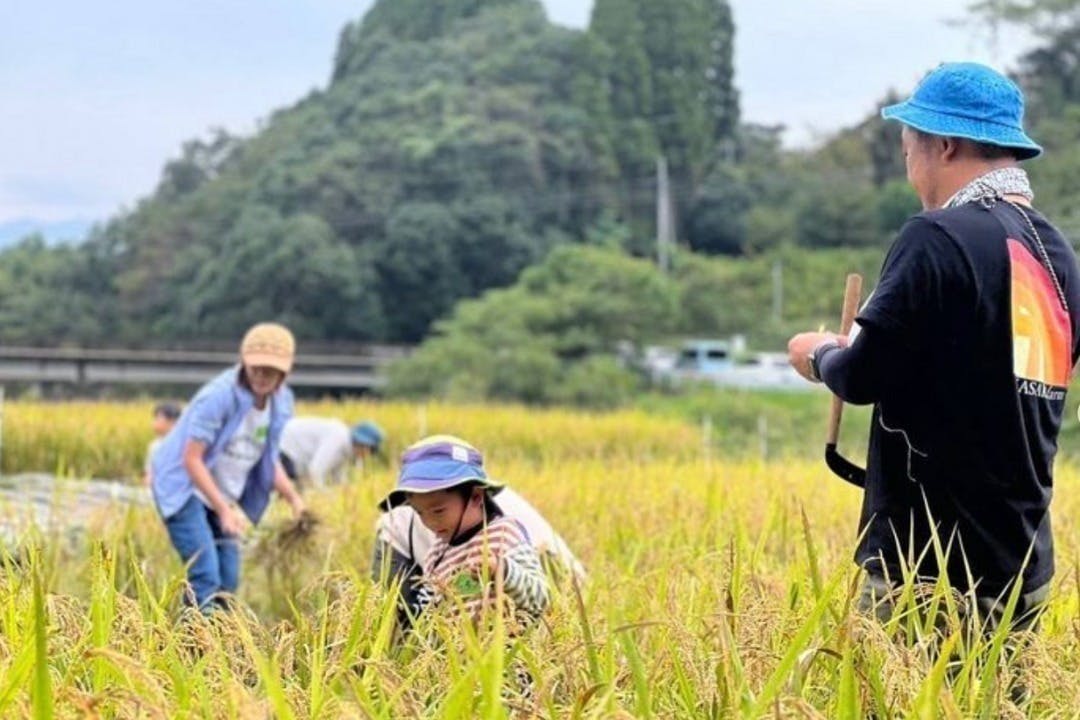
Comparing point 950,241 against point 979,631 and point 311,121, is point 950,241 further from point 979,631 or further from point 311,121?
point 311,121

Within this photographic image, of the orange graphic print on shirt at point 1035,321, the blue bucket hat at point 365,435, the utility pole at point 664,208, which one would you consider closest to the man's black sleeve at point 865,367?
the orange graphic print on shirt at point 1035,321

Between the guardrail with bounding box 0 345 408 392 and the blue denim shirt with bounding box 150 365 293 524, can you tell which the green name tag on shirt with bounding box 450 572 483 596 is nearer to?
the blue denim shirt with bounding box 150 365 293 524

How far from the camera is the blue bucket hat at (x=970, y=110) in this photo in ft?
7.10

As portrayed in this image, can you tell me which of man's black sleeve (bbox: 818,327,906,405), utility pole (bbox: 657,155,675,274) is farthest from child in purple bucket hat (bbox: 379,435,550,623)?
utility pole (bbox: 657,155,675,274)

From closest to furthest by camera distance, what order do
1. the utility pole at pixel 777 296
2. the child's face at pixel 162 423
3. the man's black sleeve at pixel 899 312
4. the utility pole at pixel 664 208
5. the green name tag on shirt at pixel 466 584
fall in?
the man's black sleeve at pixel 899 312 < the green name tag on shirt at pixel 466 584 < the child's face at pixel 162 423 < the utility pole at pixel 777 296 < the utility pole at pixel 664 208

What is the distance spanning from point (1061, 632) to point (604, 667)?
94cm

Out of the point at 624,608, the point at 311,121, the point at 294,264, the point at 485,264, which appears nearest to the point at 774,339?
the point at 485,264

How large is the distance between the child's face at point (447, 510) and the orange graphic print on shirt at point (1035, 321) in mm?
1265

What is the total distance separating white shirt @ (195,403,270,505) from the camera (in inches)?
184

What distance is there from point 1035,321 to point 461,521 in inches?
52.3

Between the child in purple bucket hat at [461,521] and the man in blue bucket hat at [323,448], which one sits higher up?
the child in purple bucket hat at [461,521]

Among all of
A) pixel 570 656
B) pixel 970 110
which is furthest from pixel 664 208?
pixel 570 656

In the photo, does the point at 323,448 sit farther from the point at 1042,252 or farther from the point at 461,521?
the point at 1042,252

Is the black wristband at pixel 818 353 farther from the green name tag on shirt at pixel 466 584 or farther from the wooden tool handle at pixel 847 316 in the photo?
the green name tag on shirt at pixel 466 584
